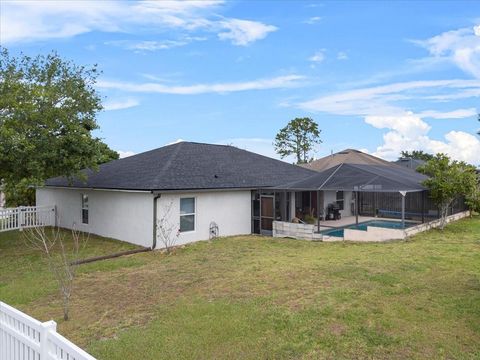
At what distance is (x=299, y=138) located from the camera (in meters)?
46.6

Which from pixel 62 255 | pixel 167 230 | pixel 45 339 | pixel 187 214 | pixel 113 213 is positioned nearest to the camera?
pixel 45 339

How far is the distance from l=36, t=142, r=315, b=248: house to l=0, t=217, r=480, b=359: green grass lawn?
2268 mm

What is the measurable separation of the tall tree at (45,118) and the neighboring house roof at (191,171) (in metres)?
2.12

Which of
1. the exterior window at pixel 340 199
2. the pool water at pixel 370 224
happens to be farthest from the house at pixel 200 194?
the pool water at pixel 370 224

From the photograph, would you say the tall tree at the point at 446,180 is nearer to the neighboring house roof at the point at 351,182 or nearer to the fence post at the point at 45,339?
the neighboring house roof at the point at 351,182

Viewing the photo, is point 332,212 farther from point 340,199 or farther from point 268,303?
point 268,303

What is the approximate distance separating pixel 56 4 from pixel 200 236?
31.7 feet

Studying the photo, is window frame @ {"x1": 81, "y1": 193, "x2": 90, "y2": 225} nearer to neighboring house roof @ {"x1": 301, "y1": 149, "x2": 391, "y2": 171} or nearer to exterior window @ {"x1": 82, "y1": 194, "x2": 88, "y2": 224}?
exterior window @ {"x1": 82, "y1": 194, "x2": 88, "y2": 224}

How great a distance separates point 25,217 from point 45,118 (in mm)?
8073

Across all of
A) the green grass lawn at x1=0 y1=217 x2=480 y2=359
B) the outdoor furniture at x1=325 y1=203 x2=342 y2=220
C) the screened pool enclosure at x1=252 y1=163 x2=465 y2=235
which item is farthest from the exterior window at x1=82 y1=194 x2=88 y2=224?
the outdoor furniture at x1=325 y1=203 x2=342 y2=220

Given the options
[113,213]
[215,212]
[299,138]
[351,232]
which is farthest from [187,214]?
[299,138]

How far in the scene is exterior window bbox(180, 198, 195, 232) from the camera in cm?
1434

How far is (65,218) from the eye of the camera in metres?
18.8

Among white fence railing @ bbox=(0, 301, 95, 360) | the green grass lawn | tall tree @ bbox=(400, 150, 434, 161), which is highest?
tall tree @ bbox=(400, 150, 434, 161)
